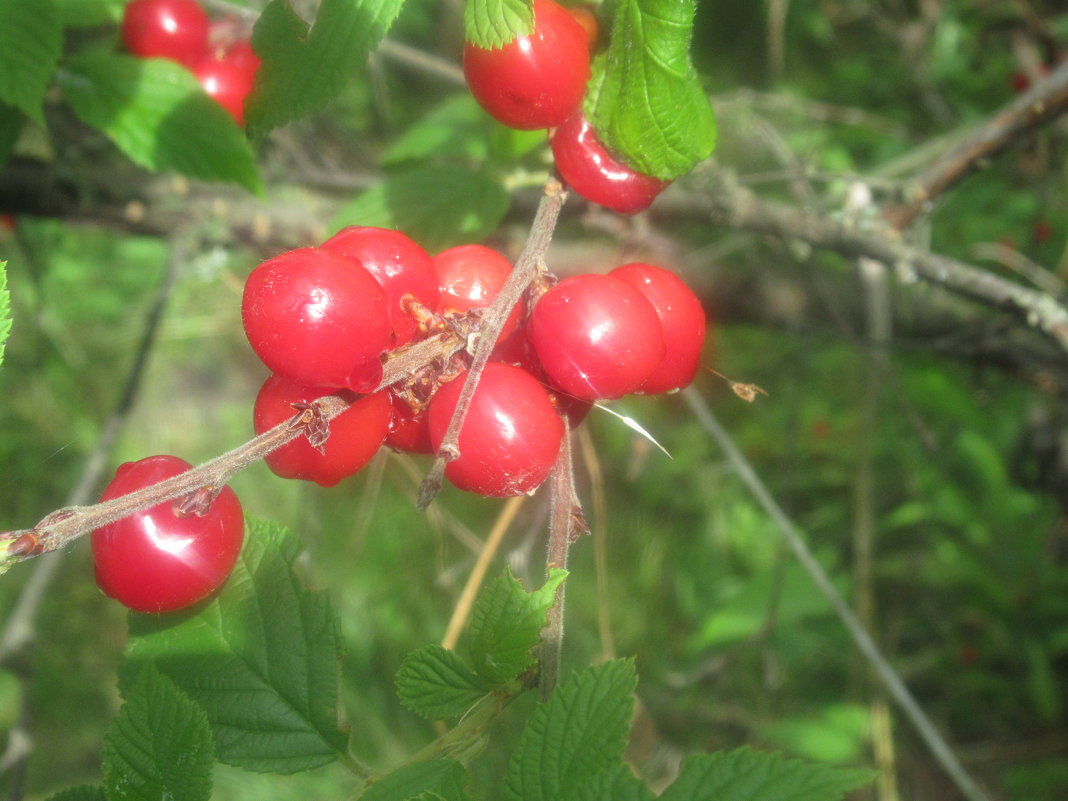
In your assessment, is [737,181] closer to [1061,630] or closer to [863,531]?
[863,531]

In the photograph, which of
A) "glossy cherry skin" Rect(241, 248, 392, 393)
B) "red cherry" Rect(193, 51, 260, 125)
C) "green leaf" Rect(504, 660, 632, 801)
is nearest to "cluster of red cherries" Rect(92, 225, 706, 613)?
"glossy cherry skin" Rect(241, 248, 392, 393)

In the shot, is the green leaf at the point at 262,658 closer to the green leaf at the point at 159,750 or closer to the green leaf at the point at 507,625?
the green leaf at the point at 159,750

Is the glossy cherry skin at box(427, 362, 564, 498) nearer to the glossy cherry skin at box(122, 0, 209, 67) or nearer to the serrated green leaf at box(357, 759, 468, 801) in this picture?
Result: the serrated green leaf at box(357, 759, 468, 801)

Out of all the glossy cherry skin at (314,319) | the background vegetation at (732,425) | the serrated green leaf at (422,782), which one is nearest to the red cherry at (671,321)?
the glossy cherry skin at (314,319)

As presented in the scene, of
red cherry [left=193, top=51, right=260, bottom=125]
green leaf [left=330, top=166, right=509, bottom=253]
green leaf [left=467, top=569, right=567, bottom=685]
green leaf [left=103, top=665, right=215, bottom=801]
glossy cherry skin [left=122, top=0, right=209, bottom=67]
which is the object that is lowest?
green leaf [left=103, top=665, right=215, bottom=801]

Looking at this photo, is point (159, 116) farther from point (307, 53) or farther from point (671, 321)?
point (671, 321)

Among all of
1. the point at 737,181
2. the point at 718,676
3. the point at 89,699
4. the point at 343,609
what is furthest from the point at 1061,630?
the point at 89,699
